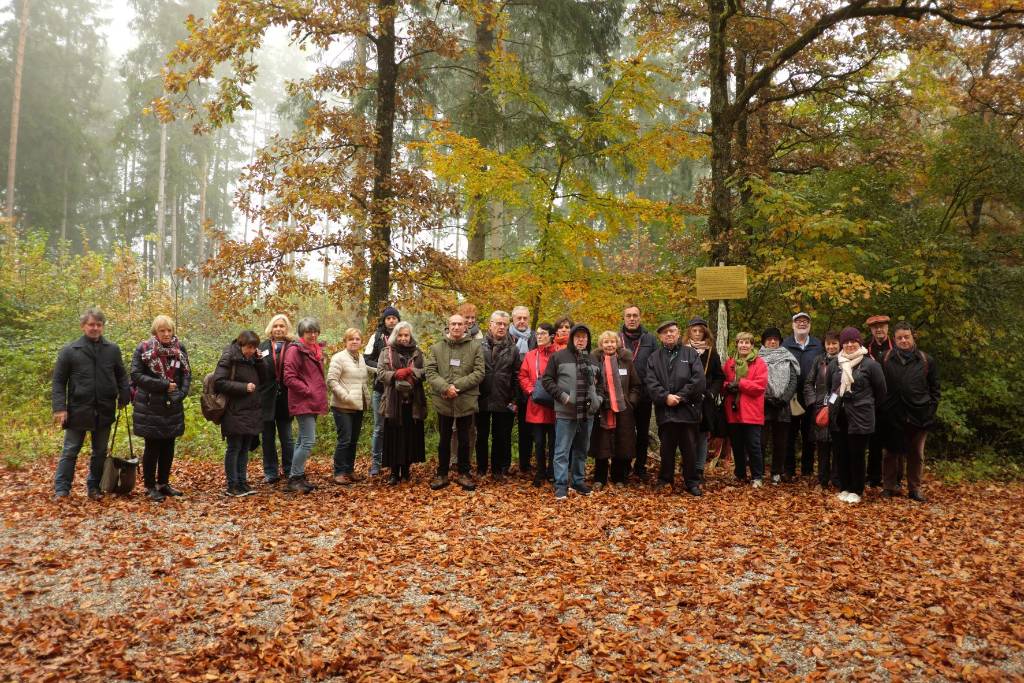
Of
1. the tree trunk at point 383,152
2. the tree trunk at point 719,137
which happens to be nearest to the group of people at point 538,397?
the tree trunk at point 383,152

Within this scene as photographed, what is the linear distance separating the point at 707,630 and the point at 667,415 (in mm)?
3699

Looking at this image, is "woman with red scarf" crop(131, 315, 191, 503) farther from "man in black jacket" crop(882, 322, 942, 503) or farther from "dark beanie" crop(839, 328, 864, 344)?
"man in black jacket" crop(882, 322, 942, 503)

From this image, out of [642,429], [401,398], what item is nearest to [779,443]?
[642,429]

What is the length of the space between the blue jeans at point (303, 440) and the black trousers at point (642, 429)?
3854mm

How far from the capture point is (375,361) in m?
8.45

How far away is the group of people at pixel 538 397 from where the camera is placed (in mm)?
6949

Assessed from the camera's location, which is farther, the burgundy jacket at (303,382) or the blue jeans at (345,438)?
the blue jeans at (345,438)

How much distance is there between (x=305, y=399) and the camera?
7453 mm

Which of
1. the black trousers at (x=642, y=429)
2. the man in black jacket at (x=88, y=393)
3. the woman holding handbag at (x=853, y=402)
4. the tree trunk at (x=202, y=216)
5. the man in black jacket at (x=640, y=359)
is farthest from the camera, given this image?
the tree trunk at (x=202, y=216)

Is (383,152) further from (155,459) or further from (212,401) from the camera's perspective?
(155,459)

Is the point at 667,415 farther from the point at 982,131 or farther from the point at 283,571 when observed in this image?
the point at 982,131

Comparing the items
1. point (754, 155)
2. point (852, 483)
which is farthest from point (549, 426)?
point (754, 155)

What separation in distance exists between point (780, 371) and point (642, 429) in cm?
189

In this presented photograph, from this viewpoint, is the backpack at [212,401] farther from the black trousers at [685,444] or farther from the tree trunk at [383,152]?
the black trousers at [685,444]
